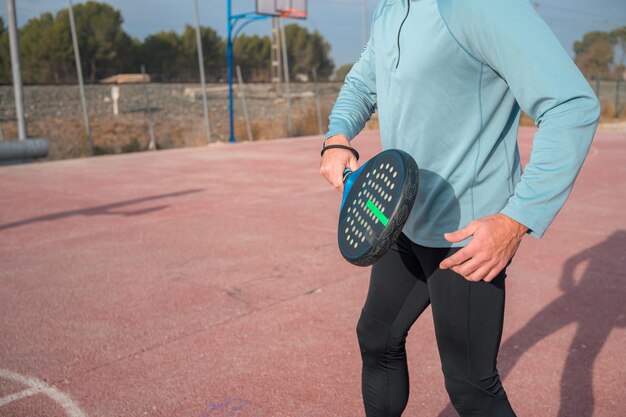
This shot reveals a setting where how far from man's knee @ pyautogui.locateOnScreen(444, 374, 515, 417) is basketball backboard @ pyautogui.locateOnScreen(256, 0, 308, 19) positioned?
23476 mm

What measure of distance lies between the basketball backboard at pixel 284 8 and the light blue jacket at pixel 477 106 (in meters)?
23.2

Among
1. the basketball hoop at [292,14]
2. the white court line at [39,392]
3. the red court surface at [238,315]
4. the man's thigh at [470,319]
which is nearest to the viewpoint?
the man's thigh at [470,319]

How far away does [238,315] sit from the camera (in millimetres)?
4723

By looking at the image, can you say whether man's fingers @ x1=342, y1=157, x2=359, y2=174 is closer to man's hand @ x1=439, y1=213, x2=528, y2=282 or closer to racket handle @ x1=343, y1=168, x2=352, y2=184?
racket handle @ x1=343, y1=168, x2=352, y2=184

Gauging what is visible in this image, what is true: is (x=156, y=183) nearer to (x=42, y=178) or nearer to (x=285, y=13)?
(x=42, y=178)

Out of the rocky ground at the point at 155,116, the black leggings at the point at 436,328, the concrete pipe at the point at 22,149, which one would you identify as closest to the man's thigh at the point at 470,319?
the black leggings at the point at 436,328

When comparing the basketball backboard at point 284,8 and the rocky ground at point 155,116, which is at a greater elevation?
the basketball backboard at point 284,8

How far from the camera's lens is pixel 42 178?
41.9 ft

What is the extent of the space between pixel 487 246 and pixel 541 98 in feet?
1.29

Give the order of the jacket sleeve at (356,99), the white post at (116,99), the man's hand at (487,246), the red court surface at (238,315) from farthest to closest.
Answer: the white post at (116,99)
the red court surface at (238,315)
the jacket sleeve at (356,99)
the man's hand at (487,246)

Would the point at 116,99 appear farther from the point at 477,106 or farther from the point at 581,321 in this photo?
the point at 477,106

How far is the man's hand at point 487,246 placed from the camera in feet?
5.27

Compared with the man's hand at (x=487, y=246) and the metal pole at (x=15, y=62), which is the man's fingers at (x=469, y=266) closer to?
the man's hand at (x=487, y=246)

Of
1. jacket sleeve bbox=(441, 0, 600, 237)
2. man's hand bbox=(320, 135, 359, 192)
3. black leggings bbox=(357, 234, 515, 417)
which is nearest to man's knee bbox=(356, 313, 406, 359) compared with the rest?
black leggings bbox=(357, 234, 515, 417)
